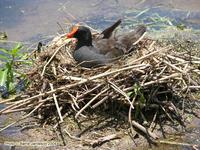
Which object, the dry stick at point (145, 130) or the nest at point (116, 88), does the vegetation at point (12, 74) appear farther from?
the dry stick at point (145, 130)

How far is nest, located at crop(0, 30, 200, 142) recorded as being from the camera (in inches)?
281

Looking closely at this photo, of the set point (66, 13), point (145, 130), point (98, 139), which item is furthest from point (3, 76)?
point (66, 13)

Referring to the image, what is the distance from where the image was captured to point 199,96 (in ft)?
26.2

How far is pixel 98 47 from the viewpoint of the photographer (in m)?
8.11

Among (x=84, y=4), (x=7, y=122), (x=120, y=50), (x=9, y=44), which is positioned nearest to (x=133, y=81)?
(x=120, y=50)

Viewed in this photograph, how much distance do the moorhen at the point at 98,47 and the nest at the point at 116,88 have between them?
0.61 feet

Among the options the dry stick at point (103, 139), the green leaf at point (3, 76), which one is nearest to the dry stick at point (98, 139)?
the dry stick at point (103, 139)

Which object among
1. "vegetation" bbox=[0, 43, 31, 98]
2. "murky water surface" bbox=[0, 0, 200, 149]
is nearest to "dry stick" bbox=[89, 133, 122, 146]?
"vegetation" bbox=[0, 43, 31, 98]

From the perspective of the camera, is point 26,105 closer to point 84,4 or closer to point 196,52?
point 196,52

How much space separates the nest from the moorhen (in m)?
0.19

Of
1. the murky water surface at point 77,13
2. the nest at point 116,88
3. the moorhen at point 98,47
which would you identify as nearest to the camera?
the nest at point 116,88

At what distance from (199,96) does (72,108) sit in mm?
1628

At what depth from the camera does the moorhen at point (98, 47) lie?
25.7ft

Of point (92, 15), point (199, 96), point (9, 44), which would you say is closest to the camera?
point (199, 96)
